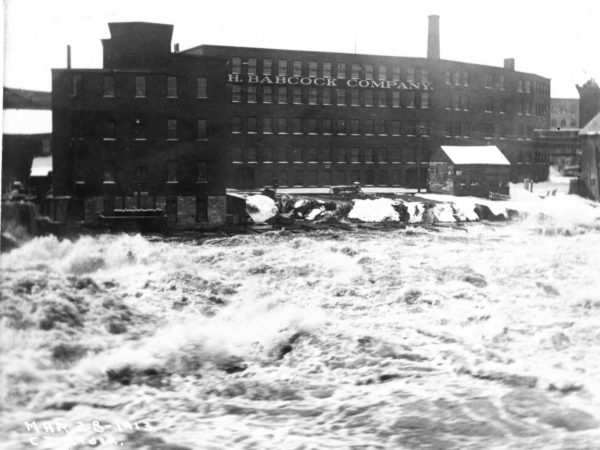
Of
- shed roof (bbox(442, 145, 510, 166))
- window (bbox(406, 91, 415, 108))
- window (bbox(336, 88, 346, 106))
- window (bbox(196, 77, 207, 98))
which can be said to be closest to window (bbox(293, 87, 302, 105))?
window (bbox(336, 88, 346, 106))

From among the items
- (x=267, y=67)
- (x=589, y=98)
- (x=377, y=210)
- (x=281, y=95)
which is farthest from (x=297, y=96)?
(x=589, y=98)

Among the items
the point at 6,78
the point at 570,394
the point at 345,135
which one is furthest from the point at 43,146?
the point at 570,394

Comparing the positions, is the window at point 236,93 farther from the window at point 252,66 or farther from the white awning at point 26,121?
the white awning at point 26,121

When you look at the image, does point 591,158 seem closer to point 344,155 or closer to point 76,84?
point 344,155

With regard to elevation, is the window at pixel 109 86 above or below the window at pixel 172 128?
above

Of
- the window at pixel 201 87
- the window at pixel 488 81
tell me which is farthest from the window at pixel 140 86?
the window at pixel 488 81

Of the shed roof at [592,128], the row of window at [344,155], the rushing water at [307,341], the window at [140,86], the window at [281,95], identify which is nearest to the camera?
the rushing water at [307,341]

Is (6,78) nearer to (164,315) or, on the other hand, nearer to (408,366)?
(164,315)

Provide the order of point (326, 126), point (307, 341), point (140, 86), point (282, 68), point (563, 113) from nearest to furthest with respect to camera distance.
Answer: point (307, 341), point (140, 86), point (282, 68), point (326, 126), point (563, 113)

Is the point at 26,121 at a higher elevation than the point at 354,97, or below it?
below
